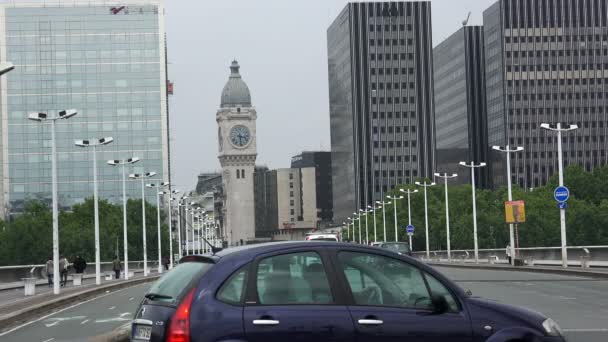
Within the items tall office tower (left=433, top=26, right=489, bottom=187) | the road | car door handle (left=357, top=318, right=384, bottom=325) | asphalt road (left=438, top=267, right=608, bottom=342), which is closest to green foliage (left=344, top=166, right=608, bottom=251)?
tall office tower (left=433, top=26, right=489, bottom=187)

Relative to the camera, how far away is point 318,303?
9586mm

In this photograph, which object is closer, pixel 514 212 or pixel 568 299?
pixel 568 299

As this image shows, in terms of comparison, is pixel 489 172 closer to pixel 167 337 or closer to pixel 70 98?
pixel 70 98

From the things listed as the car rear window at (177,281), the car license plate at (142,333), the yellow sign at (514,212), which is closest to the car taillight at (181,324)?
the car rear window at (177,281)

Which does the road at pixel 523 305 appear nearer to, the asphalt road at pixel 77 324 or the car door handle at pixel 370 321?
the asphalt road at pixel 77 324

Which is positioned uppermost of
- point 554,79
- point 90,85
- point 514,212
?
point 90,85

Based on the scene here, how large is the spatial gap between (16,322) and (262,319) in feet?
65.9

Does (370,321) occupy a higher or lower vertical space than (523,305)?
higher

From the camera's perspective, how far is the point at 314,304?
31.3 feet

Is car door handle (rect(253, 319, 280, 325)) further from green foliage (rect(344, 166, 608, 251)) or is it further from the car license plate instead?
green foliage (rect(344, 166, 608, 251))

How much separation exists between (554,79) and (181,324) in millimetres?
167837

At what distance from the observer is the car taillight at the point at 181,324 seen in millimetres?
9094

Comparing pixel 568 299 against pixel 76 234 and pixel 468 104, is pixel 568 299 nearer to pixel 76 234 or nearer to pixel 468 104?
pixel 76 234

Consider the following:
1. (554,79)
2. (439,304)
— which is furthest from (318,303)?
(554,79)
